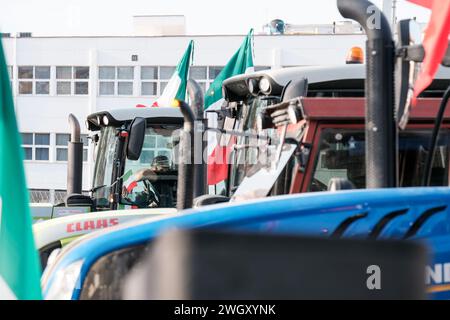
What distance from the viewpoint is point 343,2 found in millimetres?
5188

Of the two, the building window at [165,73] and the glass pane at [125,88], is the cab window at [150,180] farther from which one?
the glass pane at [125,88]

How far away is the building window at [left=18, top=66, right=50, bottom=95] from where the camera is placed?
43.6m

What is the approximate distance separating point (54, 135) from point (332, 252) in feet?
135

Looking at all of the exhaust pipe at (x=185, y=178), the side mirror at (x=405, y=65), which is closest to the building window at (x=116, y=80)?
the exhaust pipe at (x=185, y=178)

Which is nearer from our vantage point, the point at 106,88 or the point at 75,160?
Result: the point at 75,160

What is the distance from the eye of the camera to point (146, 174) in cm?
1220

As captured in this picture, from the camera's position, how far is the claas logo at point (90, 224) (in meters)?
7.36

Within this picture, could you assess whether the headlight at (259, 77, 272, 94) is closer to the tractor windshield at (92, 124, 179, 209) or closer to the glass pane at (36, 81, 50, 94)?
the tractor windshield at (92, 124, 179, 209)

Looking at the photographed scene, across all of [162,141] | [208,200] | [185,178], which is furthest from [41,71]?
[185,178]

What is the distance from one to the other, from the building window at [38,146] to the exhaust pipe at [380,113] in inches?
1551

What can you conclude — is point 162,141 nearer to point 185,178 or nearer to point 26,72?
point 185,178

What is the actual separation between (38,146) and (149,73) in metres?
6.29

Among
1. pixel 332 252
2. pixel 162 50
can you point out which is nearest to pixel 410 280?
pixel 332 252
